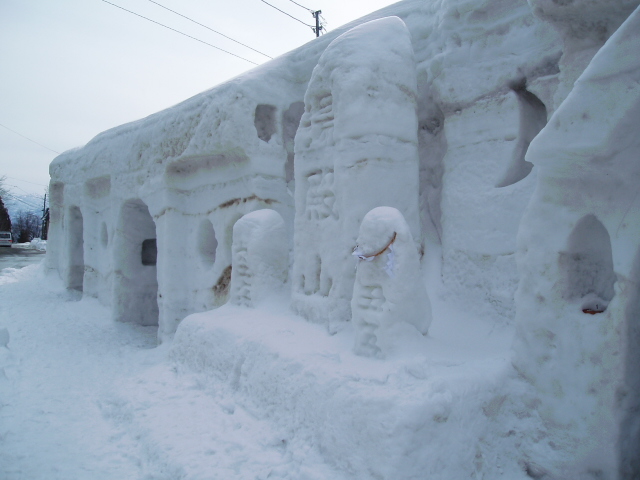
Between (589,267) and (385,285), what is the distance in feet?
4.54

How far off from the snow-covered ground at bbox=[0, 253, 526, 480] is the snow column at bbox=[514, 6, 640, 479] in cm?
38

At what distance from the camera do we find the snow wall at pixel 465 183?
2879 mm

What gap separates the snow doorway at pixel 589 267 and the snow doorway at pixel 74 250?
1215 centimetres

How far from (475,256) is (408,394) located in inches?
80.7

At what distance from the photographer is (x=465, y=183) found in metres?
4.94

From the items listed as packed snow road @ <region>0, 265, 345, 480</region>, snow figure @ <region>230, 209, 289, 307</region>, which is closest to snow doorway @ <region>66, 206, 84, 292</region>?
packed snow road @ <region>0, 265, 345, 480</region>

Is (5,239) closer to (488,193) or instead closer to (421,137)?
(421,137)

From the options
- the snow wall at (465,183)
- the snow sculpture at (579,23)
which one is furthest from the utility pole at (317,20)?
the snow sculpture at (579,23)

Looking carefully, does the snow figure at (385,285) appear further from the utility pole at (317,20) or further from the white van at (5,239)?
the white van at (5,239)

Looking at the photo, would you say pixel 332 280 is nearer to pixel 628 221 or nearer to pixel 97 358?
pixel 628 221

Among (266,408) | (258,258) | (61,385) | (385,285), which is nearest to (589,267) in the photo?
(385,285)

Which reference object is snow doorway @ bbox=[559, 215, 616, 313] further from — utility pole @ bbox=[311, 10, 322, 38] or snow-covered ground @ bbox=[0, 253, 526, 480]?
utility pole @ bbox=[311, 10, 322, 38]

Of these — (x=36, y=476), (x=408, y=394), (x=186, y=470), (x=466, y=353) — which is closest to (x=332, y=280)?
(x=466, y=353)

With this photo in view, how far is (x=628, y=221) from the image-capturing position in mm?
2775
